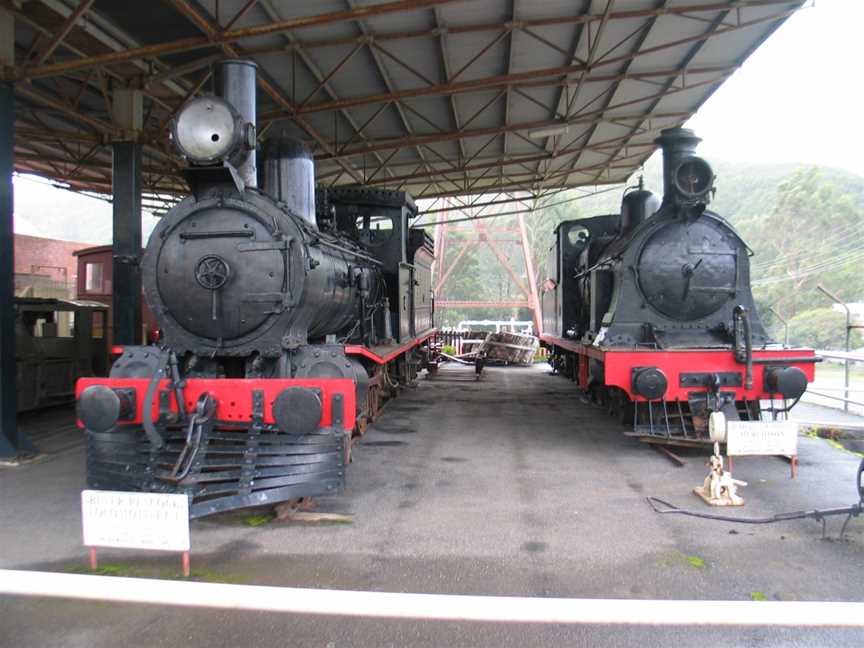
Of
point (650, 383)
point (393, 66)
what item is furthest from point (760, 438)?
point (393, 66)

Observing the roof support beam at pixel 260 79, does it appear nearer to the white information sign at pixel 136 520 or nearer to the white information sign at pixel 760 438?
the white information sign at pixel 136 520

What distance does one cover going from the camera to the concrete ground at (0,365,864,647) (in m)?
2.87

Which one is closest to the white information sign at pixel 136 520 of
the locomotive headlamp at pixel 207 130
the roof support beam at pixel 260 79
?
the locomotive headlamp at pixel 207 130

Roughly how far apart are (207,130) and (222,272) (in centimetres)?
109

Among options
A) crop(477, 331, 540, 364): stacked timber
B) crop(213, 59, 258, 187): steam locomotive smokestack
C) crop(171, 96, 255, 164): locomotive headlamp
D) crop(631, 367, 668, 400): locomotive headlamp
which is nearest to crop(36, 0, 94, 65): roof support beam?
crop(213, 59, 258, 187): steam locomotive smokestack

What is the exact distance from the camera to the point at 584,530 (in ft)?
13.5

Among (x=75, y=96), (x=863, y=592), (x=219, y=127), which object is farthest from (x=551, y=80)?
(x=863, y=592)

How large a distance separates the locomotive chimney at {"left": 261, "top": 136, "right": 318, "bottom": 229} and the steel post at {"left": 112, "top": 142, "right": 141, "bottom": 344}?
3.42 meters

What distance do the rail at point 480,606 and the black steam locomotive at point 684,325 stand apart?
4.57 metres

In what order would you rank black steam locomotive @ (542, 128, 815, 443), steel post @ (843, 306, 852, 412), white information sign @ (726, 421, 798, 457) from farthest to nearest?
steel post @ (843, 306, 852, 412) → black steam locomotive @ (542, 128, 815, 443) → white information sign @ (726, 421, 798, 457)

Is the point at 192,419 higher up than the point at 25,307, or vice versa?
the point at 25,307

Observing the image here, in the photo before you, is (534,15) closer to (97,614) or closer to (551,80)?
(551,80)

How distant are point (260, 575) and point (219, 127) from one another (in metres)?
3.22

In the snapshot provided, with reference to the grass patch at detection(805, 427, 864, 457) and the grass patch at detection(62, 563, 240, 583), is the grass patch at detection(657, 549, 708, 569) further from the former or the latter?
the grass patch at detection(805, 427, 864, 457)
